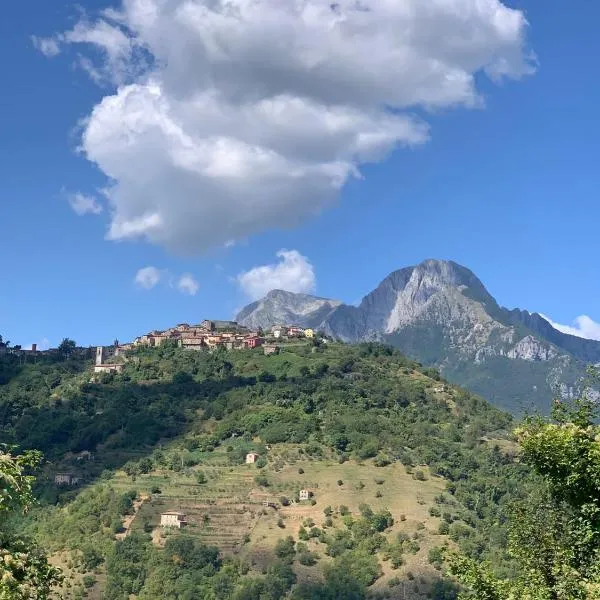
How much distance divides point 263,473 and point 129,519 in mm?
20498

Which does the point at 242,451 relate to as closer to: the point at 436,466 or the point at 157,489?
the point at 157,489

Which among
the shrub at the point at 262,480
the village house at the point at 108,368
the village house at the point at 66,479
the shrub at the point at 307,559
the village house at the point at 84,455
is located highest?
the village house at the point at 108,368

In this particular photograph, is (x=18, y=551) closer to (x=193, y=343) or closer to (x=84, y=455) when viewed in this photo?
(x=84, y=455)

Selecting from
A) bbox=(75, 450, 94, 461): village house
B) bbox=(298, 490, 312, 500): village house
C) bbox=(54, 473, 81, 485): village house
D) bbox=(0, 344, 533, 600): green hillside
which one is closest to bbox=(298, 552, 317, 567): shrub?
bbox=(0, 344, 533, 600): green hillside

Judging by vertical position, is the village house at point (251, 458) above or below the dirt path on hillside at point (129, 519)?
above

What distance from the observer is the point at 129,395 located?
14500 centimetres

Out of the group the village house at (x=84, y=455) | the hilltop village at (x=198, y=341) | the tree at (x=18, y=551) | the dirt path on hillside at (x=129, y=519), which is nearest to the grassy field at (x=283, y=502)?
the dirt path on hillside at (x=129, y=519)

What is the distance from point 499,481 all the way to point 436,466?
920 centimetres

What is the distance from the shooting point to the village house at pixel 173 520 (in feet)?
329

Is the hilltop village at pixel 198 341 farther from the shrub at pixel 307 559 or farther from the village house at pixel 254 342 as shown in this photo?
the shrub at pixel 307 559

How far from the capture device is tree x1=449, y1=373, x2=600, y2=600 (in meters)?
21.2

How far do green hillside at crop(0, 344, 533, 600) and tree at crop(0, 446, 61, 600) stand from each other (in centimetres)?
5001

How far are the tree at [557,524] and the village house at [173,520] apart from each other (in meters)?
81.8

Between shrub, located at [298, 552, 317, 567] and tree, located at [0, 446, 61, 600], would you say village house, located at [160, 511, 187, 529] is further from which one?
tree, located at [0, 446, 61, 600]
